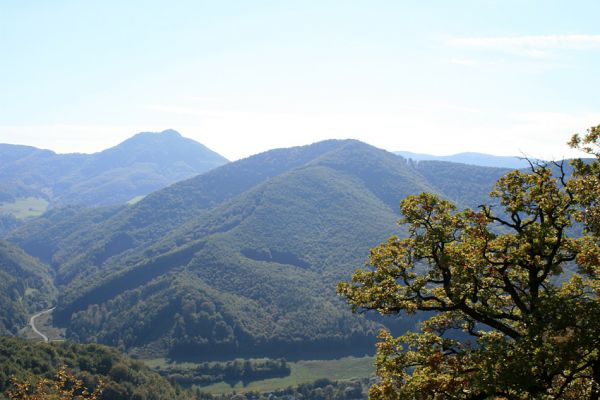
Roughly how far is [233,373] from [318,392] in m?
42.0

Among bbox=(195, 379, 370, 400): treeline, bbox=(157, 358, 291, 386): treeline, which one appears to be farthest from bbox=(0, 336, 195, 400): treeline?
bbox=(157, 358, 291, 386): treeline

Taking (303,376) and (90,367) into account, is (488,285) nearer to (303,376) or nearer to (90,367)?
(90,367)

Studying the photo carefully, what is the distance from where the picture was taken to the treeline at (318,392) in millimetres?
161125

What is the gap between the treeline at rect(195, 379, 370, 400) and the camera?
161m

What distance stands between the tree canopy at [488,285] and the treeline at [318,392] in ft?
485

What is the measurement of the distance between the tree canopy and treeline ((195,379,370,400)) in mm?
147846

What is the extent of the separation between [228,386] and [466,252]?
177 metres

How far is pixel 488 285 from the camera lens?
20.1 m

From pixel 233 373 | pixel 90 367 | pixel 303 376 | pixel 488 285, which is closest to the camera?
pixel 488 285

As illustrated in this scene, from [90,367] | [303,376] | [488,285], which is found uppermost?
[488,285]

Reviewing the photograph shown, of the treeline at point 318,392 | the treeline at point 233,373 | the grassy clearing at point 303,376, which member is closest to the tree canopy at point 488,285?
the treeline at point 318,392

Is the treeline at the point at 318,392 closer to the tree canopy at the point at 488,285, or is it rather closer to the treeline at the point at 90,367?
the treeline at the point at 90,367

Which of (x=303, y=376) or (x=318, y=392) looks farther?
(x=303, y=376)

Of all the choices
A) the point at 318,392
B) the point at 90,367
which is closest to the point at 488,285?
the point at 90,367
